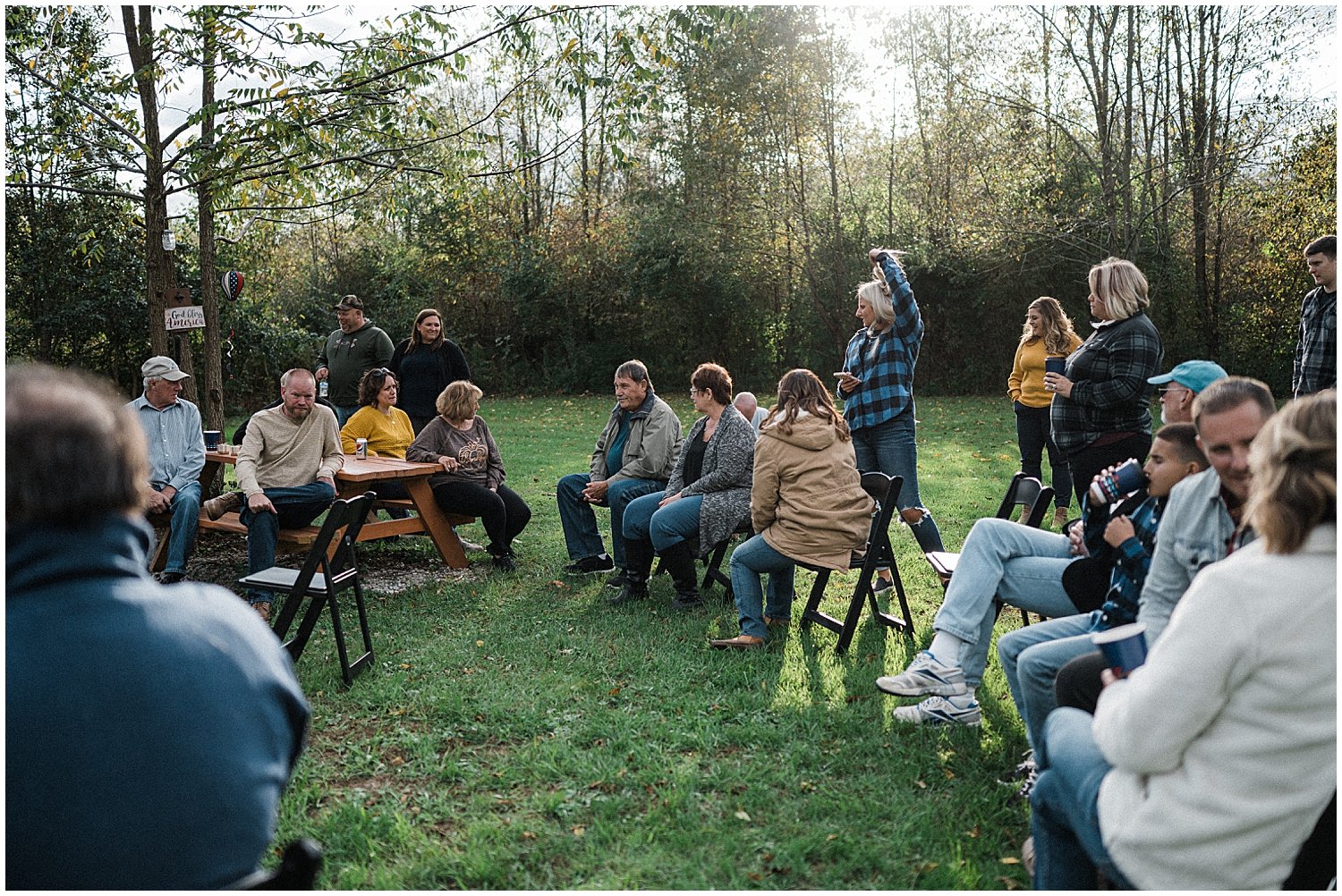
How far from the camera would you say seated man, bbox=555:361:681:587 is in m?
6.57

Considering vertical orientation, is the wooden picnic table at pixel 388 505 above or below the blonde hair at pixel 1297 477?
below

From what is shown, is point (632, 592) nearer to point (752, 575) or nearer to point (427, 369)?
point (752, 575)

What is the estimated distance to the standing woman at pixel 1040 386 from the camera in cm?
787

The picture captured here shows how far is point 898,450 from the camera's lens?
624cm

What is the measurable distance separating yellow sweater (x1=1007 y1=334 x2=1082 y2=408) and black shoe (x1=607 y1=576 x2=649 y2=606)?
12.4 ft

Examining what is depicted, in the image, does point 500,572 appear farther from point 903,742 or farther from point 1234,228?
point 1234,228

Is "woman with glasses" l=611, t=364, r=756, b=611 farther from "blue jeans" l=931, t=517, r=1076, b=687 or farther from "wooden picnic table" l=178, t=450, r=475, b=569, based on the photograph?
"blue jeans" l=931, t=517, r=1076, b=687

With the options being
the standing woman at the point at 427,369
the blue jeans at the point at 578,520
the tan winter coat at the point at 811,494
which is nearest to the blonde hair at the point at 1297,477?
the tan winter coat at the point at 811,494

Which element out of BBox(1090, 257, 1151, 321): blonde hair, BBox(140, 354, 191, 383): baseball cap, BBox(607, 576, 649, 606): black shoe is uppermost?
BBox(1090, 257, 1151, 321): blonde hair

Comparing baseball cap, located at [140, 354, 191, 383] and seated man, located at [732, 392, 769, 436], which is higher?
baseball cap, located at [140, 354, 191, 383]

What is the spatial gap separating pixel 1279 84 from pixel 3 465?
18767mm

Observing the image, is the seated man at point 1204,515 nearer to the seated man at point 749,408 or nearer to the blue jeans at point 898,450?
the blue jeans at point 898,450

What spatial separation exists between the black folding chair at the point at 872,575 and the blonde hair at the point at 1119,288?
61.0 inches

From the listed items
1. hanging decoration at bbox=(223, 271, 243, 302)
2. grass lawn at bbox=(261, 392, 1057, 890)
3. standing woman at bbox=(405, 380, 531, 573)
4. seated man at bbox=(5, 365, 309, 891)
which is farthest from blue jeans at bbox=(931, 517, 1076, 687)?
hanging decoration at bbox=(223, 271, 243, 302)
